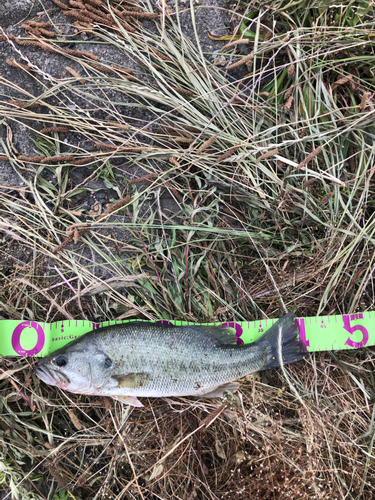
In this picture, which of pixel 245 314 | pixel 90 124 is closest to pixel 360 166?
pixel 245 314

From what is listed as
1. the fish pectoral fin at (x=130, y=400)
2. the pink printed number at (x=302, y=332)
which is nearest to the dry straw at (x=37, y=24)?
the fish pectoral fin at (x=130, y=400)

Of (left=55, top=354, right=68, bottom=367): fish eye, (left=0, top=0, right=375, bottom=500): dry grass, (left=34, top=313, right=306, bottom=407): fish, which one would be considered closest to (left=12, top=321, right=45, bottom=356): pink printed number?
(left=0, top=0, right=375, bottom=500): dry grass

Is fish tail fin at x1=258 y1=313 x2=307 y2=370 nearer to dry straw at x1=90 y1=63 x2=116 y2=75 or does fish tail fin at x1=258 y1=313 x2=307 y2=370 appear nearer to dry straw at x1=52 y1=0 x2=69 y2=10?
dry straw at x1=90 y1=63 x2=116 y2=75

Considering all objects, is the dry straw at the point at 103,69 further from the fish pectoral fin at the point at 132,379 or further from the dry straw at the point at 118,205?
the fish pectoral fin at the point at 132,379

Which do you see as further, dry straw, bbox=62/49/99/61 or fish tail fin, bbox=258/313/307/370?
dry straw, bbox=62/49/99/61

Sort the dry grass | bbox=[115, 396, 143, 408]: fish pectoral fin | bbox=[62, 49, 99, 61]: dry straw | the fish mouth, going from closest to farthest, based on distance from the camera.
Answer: the fish mouth, bbox=[115, 396, 143, 408]: fish pectoral fin, the dry grass, bbox=[62, 49, 99, 61]: dry straw

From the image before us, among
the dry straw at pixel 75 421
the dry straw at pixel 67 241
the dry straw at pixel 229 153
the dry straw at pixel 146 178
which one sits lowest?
the dry straw at pixel 75 421

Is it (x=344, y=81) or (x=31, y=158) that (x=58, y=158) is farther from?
(x=344, y=81)

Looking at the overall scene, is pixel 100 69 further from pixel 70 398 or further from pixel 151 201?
pixel 70 398
